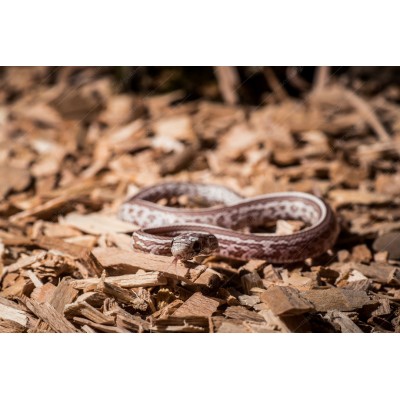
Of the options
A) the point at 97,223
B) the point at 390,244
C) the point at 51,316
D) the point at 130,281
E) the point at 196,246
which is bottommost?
the point at 390,244

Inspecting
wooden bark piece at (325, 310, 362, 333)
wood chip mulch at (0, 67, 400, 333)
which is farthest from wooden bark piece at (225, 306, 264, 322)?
wooden bark piece at (325, 310, 362, 333)

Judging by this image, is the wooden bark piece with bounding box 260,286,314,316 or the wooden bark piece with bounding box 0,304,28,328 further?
the wooden bark piece with bounding box 0,304,28,328

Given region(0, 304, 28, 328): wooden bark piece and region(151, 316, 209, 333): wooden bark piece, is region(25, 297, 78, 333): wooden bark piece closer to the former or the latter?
region(0, 304, 28, 328): wooden bark piece

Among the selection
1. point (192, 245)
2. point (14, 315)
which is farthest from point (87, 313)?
point (192, 245)

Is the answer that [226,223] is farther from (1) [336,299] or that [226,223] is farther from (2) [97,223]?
(1) [336,299]

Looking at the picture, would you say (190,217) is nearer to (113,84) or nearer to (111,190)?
(111,190)

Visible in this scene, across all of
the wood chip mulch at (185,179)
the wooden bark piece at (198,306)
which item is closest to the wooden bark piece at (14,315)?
the wood chip mulch at (185,179)
